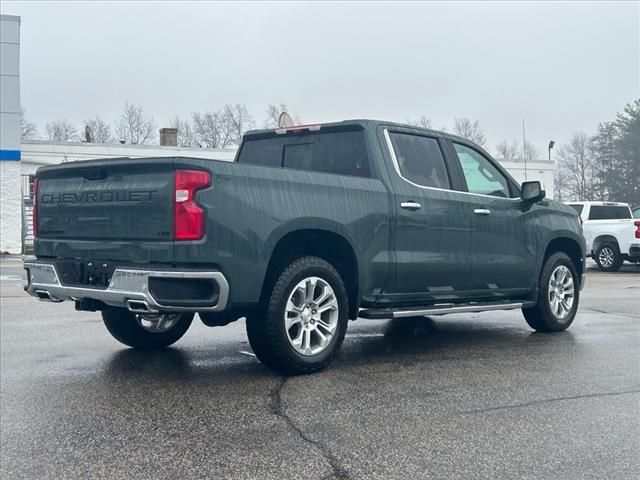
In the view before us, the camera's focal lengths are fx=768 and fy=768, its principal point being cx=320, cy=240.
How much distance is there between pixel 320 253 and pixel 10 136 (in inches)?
910

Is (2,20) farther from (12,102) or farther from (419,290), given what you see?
(419,290)

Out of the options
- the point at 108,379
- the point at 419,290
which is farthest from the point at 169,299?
the point at 419,290

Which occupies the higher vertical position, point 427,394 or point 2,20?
point 2,20

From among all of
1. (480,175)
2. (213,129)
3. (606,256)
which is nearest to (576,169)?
(213,129)

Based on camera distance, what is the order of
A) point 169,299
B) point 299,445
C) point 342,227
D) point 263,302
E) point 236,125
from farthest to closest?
point 236,125, point 342,227, point 263,302, point 169,299, point 299,445

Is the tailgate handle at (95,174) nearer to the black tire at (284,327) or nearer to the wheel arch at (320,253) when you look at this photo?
the wheel arch at (320,253)

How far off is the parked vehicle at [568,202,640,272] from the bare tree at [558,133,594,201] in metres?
59.5

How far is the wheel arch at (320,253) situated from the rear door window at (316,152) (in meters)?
0.73

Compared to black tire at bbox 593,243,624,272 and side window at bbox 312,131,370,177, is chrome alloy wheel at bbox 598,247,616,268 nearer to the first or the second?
black tire at bbox 593,243,624,272

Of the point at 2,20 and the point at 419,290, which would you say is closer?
the point at 419,290

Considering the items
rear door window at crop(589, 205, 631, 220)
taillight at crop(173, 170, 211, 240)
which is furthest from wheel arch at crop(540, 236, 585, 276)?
rear door window at crop(589, 205, 631, 220)

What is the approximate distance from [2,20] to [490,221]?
23.7 metres

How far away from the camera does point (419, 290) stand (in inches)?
256

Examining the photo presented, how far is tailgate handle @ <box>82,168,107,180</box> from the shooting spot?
5426 millimetres
